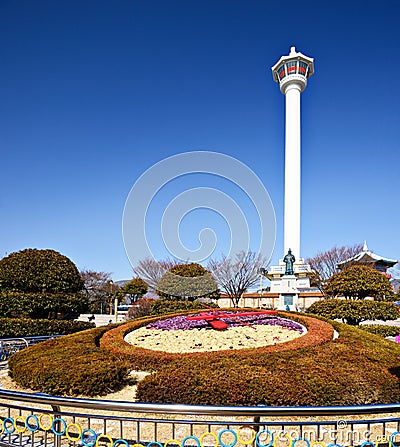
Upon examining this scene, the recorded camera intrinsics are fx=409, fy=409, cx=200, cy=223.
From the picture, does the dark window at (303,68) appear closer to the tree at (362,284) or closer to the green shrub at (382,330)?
the tree at (362,284)

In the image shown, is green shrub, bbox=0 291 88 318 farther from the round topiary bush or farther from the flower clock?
the flower clock

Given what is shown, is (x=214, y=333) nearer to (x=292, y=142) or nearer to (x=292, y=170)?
(x=292, y=170)

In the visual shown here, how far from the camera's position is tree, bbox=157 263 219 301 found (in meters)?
20.1

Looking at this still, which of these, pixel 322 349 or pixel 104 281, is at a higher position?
pixel 322 349

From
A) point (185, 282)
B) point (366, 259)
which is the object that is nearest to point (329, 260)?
point (366, 259)

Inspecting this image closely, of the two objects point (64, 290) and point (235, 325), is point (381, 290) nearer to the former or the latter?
point (235, 325)

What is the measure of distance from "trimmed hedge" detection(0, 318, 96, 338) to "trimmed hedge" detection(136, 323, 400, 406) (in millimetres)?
7817

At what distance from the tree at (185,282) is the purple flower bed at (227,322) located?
401 inches

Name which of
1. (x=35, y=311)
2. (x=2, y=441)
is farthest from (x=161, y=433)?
(x=35, y=311)

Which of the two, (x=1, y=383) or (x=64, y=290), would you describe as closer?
(x=1, y=383)

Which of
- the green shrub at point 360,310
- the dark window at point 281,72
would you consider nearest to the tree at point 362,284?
the green shrub at point 360,310

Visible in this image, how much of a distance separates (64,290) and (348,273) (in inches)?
414

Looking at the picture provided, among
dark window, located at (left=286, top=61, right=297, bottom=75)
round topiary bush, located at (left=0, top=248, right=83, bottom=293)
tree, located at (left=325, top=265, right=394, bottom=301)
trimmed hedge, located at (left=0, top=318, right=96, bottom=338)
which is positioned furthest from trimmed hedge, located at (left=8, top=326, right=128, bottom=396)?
dark window, located at (left=286, top=61, right=297, bottom=75)

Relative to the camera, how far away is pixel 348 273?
15.8 m
